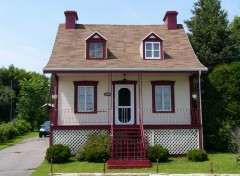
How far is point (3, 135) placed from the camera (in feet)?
95.0

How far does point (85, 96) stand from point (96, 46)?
3054 mm

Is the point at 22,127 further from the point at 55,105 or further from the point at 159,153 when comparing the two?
the point at 159,153

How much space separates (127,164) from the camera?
16328 millimetres

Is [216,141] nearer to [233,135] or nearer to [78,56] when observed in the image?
[233,135]

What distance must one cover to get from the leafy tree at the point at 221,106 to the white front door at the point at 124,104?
14.1 ft

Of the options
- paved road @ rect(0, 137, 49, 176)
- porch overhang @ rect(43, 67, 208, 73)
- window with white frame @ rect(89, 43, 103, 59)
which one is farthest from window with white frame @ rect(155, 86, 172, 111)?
paved road @ rect(0, 137, 49, 176)

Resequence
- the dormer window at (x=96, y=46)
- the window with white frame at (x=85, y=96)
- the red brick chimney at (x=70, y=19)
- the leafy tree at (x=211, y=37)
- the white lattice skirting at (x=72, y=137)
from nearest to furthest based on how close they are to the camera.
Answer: the white lattice skirting at (x=72, y=137) < the window with white frame at (x=85, y=96) < the dormer window at (x=96, y=46) < the red brick chimney at (x=70, y=19) < the leafy tree at (x=211, y=37)

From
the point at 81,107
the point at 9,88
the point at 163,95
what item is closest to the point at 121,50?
the point at 163,95

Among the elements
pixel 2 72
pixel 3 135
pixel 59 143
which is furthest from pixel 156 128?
pixel 2 72

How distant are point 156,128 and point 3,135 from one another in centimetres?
1453

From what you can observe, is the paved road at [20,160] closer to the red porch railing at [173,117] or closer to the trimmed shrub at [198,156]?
the red porch railing at [173,117]

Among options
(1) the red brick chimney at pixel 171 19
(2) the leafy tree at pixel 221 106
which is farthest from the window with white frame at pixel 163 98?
(1) the red brick chimney at pixel 171 19

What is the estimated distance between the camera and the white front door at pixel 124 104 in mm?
21219

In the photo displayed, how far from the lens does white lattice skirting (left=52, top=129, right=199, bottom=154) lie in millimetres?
19328
